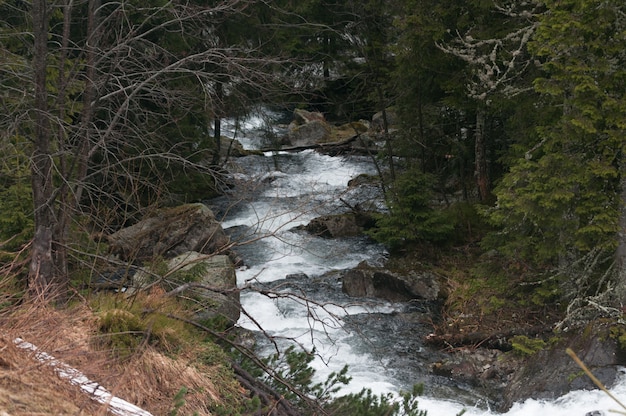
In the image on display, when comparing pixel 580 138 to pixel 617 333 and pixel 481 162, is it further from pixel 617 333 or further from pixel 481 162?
pixel 481 162

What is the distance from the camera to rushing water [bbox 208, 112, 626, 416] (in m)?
7.16

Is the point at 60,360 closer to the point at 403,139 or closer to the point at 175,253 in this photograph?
the point at 175,253

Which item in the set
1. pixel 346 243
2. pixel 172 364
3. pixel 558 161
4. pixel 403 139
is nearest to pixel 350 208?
pixel 346 243

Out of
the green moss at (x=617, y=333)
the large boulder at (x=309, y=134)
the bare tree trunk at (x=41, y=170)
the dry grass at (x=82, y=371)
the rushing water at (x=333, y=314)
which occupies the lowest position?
the rushing water at (x=333, y=314)

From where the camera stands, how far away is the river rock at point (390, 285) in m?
12.0

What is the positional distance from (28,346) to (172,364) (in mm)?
1216

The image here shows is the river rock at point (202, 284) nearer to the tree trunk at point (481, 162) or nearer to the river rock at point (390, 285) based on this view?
the river rock at point (390, 285)

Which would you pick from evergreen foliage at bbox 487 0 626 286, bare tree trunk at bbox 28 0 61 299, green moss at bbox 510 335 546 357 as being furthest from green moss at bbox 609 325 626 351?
bare tree trunk at bbox 28 0 61 299

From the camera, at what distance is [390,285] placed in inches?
479

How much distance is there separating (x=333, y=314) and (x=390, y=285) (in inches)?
272

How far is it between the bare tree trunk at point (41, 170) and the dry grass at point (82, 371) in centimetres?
94

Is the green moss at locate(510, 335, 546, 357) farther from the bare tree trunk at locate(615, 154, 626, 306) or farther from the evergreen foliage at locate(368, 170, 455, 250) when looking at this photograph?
the evergreen foliage at locate(368, 170, 455, 250)

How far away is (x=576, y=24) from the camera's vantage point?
7.80 meters

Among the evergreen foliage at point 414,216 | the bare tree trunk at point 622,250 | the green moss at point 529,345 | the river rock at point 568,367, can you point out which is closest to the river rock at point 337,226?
the evergreen foliage at point 414,216
